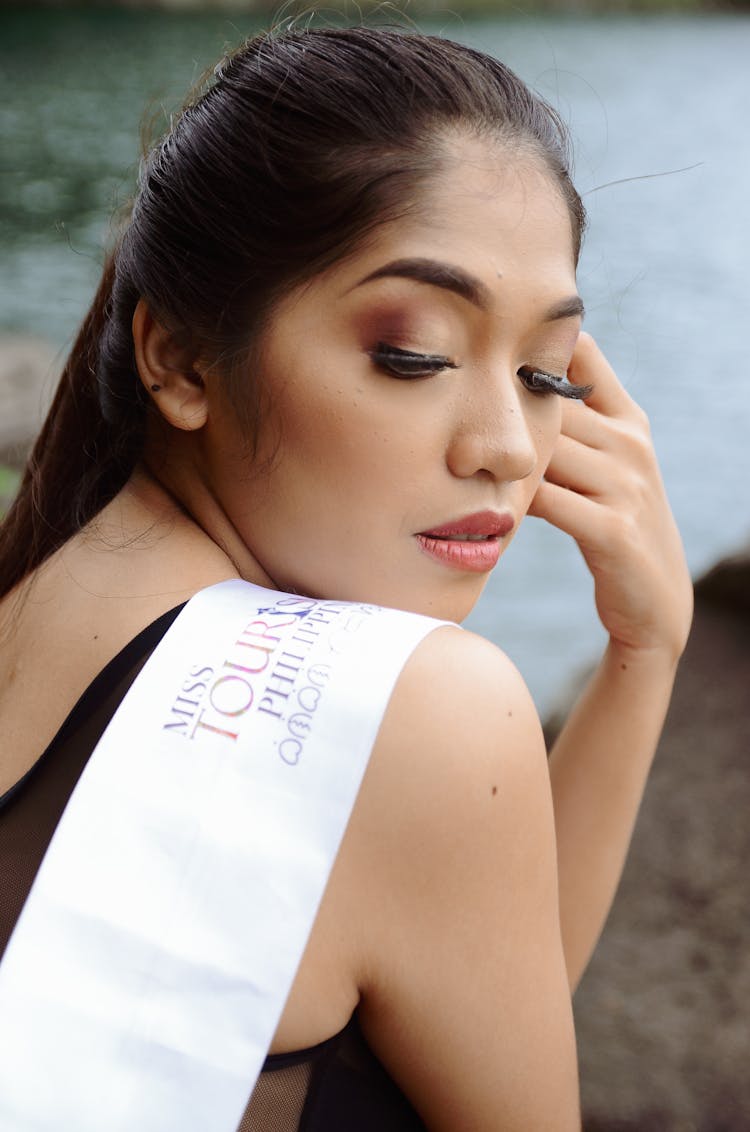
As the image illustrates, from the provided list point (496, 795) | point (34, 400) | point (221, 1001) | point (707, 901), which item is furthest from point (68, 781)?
point (34, 400)

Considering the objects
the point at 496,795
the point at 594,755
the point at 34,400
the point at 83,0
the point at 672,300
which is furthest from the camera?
the point at 83,0

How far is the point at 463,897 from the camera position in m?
1.32

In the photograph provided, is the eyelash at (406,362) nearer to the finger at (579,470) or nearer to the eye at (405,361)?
the eye at (405,361)

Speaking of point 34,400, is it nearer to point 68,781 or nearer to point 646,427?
point 646,427

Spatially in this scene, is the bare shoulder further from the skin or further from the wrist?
the wrist

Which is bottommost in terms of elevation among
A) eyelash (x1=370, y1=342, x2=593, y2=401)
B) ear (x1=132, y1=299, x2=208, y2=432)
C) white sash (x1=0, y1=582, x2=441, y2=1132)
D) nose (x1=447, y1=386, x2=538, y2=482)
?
white sash (x1=0, y1=582, x2=441, y2=1132)

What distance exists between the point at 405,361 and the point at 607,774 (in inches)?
37.4

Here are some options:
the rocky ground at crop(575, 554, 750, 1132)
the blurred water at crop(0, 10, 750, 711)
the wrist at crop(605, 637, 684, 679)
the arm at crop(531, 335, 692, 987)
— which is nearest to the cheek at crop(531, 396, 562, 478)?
the arm at crop(531, 335, 692, 987)

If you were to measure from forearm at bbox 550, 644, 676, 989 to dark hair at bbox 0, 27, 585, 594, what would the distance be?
754mm

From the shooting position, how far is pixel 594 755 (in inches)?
85.0

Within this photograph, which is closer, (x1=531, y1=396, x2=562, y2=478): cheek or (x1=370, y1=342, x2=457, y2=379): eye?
(x1=370, y1=342, x2=457, y2=379): eye

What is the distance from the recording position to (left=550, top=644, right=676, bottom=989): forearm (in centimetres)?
213

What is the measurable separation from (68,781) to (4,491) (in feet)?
13.1

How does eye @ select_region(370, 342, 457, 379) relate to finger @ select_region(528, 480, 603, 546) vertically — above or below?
above
